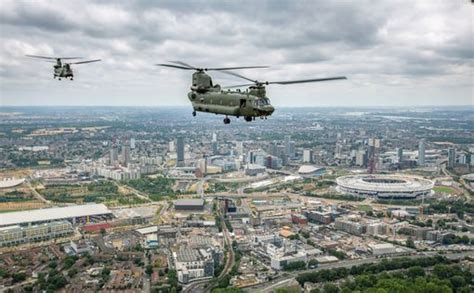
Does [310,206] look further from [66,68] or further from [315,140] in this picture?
[315,140]

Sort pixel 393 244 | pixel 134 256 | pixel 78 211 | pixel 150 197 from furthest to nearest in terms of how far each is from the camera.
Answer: pixel 150 197, pixel 78 211, pixel 393 244, pixel 134 256

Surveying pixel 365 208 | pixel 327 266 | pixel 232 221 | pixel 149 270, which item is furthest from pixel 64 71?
pixel 365 208

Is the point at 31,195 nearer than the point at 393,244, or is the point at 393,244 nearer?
the point at 393,244

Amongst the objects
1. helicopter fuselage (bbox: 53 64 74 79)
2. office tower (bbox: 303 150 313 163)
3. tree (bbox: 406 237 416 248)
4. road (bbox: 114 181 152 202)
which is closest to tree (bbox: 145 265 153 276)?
helicopter fuselage (bbox: 53 64 74 79)

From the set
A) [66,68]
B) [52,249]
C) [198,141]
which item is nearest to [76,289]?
[52,249]

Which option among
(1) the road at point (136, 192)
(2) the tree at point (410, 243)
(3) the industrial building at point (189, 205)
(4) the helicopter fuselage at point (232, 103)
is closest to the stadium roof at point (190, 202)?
(3) the industrial building at point (189, 205)

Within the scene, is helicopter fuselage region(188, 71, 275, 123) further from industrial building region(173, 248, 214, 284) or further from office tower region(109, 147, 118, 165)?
office tower region(109, 147, 118, 165)

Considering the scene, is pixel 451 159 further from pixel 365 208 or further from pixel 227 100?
pixel 227 100
